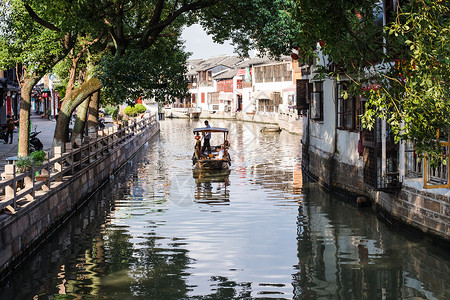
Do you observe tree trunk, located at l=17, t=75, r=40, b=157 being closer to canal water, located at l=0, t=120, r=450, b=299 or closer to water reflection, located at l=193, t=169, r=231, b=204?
canal water, located at l=0, t=120, r=450, b=299

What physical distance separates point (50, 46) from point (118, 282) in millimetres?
14837

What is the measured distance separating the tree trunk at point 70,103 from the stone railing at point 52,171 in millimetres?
847

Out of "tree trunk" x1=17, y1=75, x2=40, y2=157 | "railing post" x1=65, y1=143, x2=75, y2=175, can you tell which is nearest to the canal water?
"railing post" x1=65, y1=143, x2=75, y2=175

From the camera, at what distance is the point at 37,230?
1419 centimetres

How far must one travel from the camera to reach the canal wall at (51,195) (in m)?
12.2

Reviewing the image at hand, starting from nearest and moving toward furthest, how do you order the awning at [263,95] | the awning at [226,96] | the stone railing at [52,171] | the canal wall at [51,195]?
the canal wall at [51,195] < the stone railing at [52,171] < the awning at [263,95] < the awning at [226,96]

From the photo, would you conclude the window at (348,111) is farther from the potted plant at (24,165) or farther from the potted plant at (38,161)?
the potted plant at (24,165)

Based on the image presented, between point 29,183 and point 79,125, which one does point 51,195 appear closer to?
point 29,183

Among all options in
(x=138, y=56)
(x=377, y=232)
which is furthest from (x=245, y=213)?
(x=138, y=56)

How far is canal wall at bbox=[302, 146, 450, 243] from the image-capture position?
44.0ft

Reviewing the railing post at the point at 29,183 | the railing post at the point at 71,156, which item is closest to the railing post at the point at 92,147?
the railing post at the point at 71,156

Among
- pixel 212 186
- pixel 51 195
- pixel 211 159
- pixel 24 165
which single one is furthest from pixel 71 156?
pixel 211 159

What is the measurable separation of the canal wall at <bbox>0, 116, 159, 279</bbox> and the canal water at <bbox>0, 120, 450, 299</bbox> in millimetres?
376

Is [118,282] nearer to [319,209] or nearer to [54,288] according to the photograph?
[54,288]
